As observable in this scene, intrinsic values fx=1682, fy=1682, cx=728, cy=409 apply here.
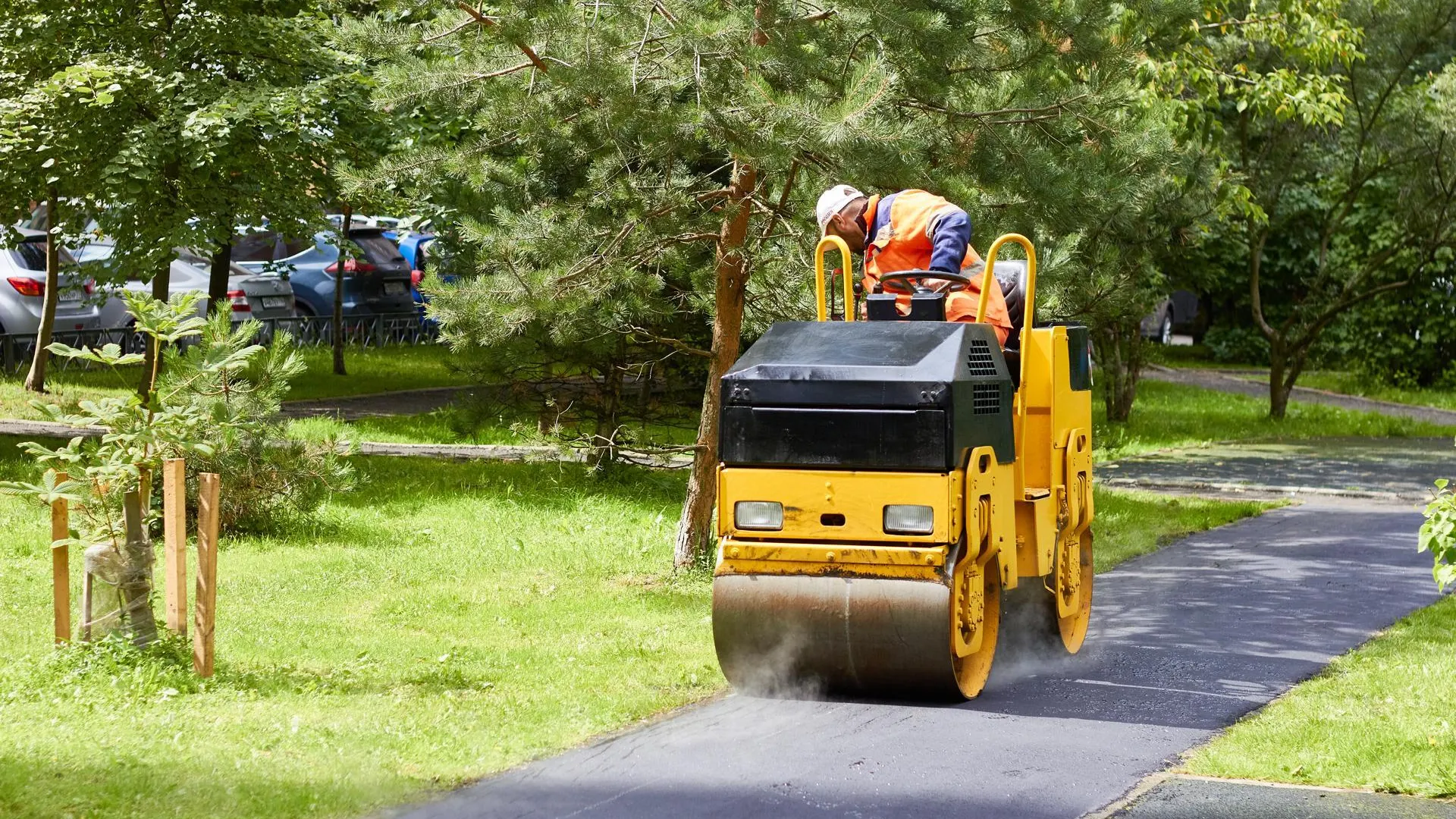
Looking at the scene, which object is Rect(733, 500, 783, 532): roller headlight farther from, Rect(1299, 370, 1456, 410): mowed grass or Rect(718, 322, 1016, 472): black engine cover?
Rect(1299, 370, 1456, 410): mowed grass

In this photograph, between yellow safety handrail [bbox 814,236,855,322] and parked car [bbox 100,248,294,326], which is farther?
parked car [bbox 100,248,294,326]

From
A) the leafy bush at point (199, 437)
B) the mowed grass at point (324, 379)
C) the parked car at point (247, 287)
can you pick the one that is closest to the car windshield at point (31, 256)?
the mowed grass at point (324, 379)

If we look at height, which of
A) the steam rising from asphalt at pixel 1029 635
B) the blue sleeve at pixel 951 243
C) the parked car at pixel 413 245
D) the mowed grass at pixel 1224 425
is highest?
the parked car at pixel 413 245

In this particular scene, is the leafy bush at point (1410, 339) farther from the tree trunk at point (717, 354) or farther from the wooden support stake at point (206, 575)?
the wooden support stake at point (206, 575)

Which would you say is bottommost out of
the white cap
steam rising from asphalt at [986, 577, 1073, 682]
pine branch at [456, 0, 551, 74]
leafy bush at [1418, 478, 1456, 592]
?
steam rising from asphalt at [986, 577, 1073, 682]

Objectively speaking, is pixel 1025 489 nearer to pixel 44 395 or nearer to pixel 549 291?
pixel 549 291

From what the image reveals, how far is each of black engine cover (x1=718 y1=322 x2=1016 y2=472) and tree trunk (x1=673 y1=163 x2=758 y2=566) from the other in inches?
117

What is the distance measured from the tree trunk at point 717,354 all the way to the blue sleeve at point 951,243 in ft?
7.83

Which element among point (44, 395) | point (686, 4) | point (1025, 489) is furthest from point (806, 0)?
point (44, 395)

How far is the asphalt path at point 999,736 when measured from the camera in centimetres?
575

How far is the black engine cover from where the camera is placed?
652 centimetres

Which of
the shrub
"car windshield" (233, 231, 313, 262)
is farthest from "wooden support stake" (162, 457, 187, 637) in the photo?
"car windshield" (233, 231, 313, 262)

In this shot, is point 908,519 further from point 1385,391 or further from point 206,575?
point 1385,391

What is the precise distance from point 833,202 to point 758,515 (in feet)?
6.00
